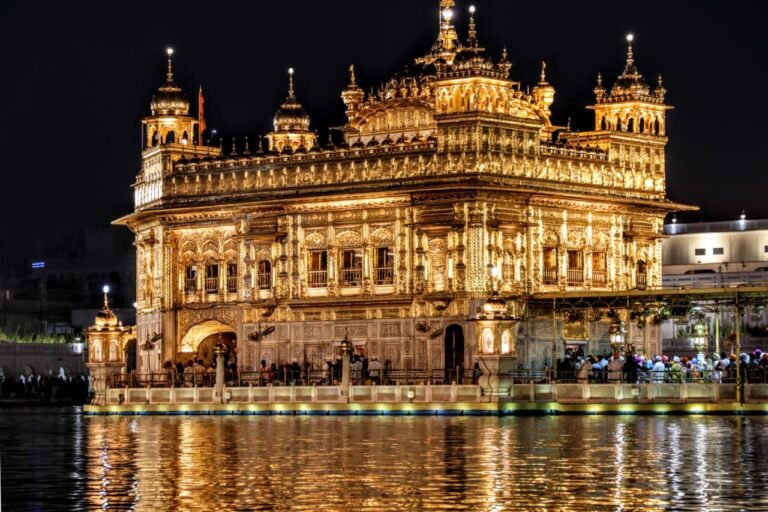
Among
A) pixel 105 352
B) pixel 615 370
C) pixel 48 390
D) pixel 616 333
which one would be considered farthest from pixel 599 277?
pixel 48 390

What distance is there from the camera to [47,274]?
12188 cm

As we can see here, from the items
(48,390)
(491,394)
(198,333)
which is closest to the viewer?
(491,394)

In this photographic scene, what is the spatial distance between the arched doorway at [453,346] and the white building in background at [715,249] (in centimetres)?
3272

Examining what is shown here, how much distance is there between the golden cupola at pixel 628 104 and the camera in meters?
65.0

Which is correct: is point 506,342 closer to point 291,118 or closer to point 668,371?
point 668,371

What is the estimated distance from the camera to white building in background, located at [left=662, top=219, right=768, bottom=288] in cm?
9294

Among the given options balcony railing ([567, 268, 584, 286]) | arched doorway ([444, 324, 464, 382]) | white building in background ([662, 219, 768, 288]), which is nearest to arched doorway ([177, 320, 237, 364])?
arched doorway ([444, 324, 464, 382])

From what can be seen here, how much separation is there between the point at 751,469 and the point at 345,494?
726cm

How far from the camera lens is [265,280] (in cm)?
6334

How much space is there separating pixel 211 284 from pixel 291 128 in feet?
25.5

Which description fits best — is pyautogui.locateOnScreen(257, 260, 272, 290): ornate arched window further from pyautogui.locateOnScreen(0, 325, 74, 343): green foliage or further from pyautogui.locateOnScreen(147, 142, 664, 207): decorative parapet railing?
pyautogui.locateOnScreen(0, 325, 74, 343): green foliage

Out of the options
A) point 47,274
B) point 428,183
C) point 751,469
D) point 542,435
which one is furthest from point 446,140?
point 47,274

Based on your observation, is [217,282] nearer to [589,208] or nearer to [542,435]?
[589,208]

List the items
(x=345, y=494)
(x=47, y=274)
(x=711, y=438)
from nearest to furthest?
1. (x=345, y=494)
2. (x=711, y=438)
3. (x=47, y=274)
